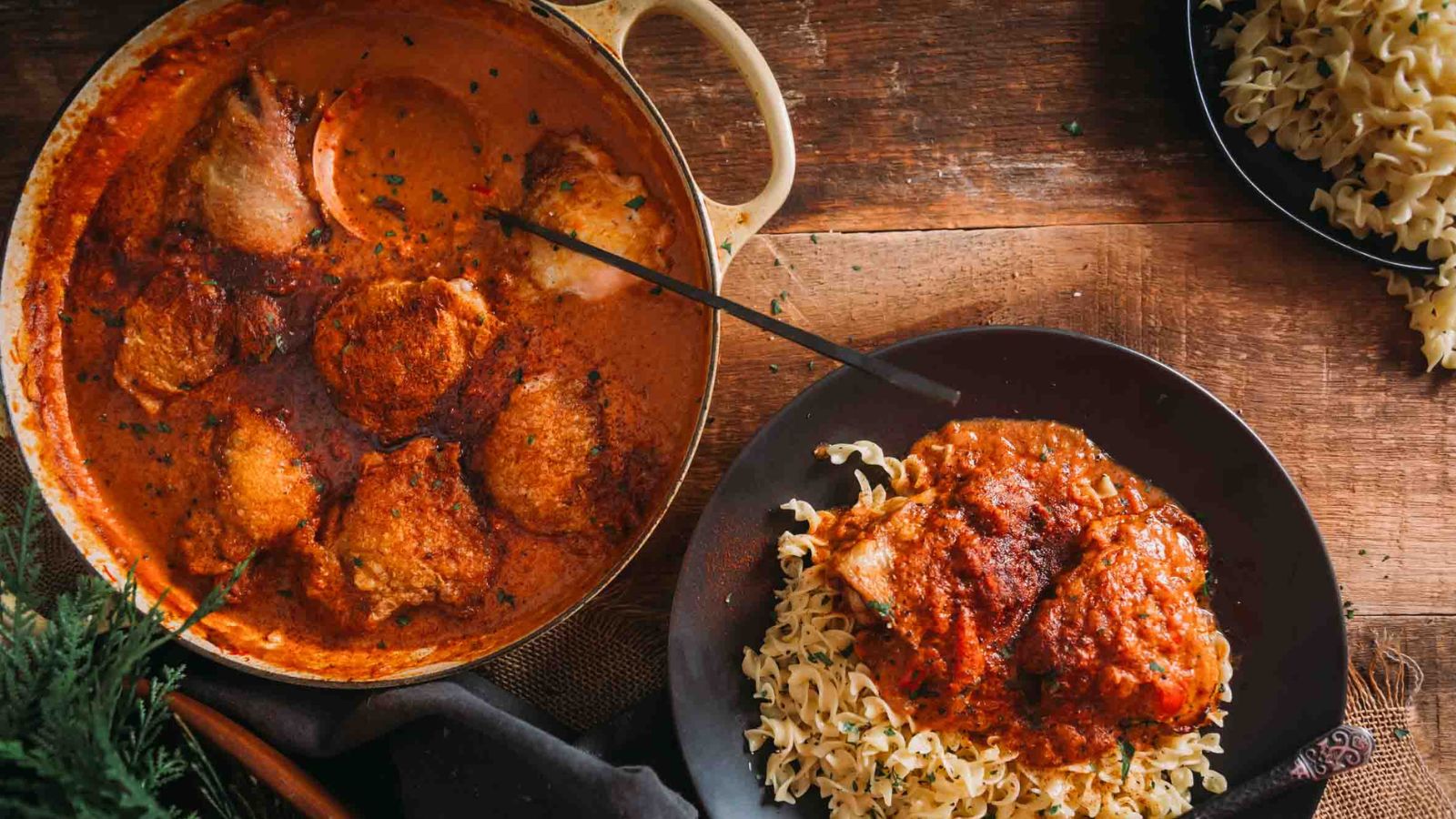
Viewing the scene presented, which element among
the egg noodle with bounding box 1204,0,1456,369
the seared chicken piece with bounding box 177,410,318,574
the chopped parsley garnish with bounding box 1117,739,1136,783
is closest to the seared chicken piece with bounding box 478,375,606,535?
the seared chicken piece with bounding box 177,410,318,574

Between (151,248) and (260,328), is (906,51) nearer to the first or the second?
(260,328)

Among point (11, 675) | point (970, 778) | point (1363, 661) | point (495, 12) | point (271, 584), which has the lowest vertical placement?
point (1363, 661)

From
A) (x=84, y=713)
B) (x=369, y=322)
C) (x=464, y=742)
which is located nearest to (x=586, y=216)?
(x=369, y=322)

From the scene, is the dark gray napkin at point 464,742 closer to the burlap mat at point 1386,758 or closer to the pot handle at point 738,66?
the pot handle at point 738,66

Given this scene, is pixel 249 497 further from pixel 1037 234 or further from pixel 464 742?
pixel 1037 234

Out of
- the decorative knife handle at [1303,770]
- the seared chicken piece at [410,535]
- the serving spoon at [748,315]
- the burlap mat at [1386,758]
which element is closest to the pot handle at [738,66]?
the serving spoon at [748,315]

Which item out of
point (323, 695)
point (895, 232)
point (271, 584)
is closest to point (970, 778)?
point (895, 232)
